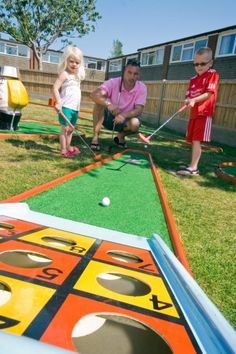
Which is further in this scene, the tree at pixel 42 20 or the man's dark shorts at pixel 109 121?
the tree at pixel 42 20

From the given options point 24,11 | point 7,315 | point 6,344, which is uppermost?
point 24,11

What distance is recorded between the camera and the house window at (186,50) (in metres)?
18.3

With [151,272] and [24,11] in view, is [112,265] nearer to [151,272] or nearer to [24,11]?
[151,272]

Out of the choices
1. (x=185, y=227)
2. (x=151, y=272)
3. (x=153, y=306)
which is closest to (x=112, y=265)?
(x=151, y=272)

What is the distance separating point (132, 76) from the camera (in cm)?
528

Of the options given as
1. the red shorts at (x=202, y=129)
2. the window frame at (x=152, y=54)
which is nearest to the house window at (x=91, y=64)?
the window frame at (x=152, y=54)

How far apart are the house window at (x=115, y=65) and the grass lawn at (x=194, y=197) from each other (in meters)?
28.1

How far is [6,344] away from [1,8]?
35.6 m

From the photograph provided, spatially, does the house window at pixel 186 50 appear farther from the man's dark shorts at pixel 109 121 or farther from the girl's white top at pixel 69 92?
the girl's white top at pixel 69 92

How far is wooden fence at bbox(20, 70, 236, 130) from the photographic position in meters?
10.4

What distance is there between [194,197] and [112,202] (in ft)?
3.62

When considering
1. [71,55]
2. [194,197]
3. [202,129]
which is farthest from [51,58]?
[194,197]

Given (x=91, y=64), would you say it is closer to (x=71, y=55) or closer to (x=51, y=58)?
(x=51, y=58)

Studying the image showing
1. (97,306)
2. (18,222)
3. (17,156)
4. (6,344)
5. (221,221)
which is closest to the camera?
(6,344)
